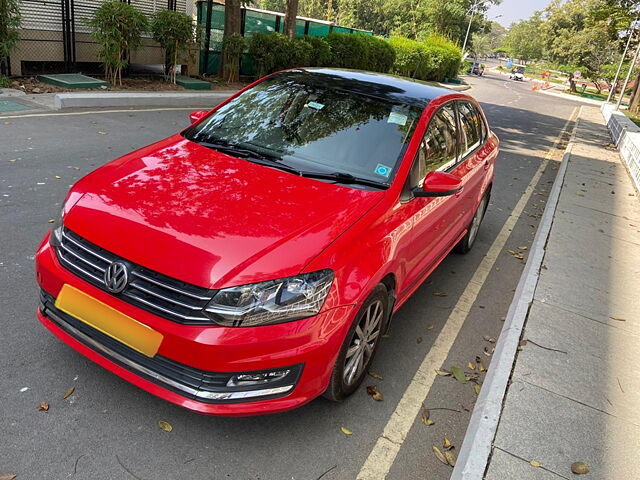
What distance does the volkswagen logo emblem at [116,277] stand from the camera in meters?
2.49

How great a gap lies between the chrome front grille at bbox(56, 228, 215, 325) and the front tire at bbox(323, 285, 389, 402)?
0.82 m

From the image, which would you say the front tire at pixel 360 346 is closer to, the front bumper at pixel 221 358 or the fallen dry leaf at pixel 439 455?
the front bumper at pixel 221 358

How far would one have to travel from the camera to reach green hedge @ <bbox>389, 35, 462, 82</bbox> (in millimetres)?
26833

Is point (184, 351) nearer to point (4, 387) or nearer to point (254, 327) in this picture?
point (254, 327)

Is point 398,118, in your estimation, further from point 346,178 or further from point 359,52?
point 359,52

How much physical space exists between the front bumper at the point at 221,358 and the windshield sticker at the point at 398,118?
5.35ft

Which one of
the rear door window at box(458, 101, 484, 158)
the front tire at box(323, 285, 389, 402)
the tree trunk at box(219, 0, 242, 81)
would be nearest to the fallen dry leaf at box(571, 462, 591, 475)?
the front tire at box(323, 285, 389, 402)

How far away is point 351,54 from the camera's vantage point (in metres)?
20.2

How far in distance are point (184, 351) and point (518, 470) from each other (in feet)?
5.95

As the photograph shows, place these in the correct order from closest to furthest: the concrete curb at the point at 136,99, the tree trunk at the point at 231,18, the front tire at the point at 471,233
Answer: the front tire at the point at 471,233
the concrete curb at the point at 136,99
the tree trunk at the point at 231,18

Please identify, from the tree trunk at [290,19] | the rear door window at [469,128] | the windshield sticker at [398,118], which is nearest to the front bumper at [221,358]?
the windshield sticker at [398,118]

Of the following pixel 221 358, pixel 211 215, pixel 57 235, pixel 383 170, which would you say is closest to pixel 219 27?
pixel 383 170

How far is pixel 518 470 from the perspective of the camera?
2.70m

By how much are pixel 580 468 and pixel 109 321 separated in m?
2.56
